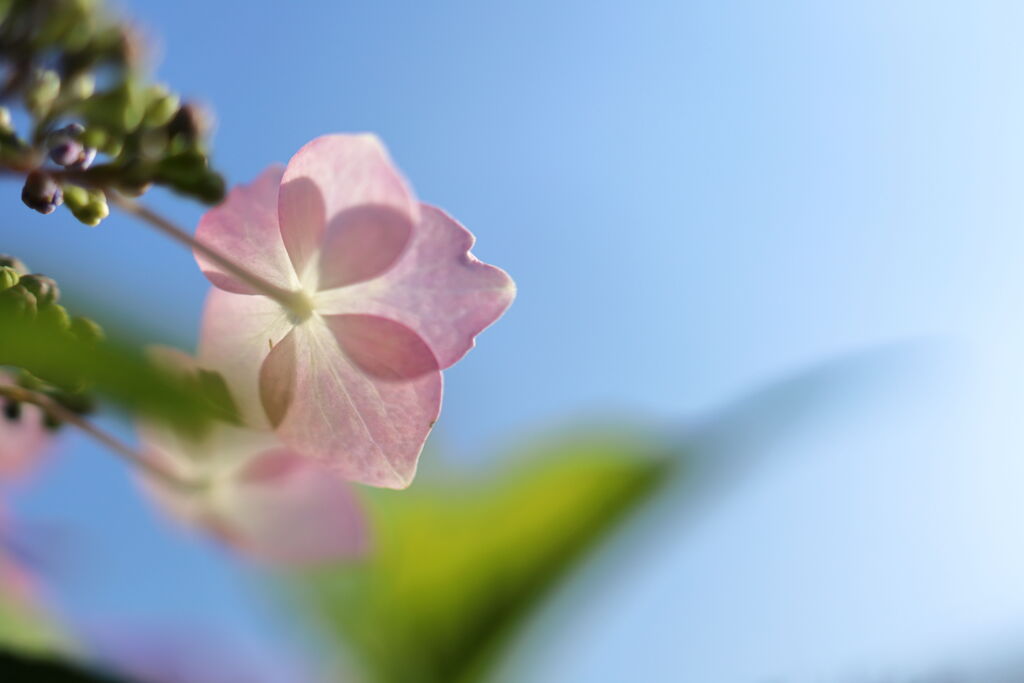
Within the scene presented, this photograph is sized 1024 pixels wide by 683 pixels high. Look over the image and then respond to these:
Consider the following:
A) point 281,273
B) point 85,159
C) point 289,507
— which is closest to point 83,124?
point 85,159

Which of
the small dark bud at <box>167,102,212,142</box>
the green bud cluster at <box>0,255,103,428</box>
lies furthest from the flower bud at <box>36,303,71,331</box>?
the small dark bud at <box>167,102,212,142</box>

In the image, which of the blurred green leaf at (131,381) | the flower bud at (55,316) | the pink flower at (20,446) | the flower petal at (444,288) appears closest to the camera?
the blurred green leaf at (131,381)

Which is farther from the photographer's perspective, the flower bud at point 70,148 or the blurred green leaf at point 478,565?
the flower bud at point 70,148

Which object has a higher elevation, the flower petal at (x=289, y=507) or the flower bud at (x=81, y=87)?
the flower bud at (x=81, y=87)

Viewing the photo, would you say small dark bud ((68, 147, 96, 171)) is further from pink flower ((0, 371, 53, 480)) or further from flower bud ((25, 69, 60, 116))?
pink flower ((0, 371, 53, 480))

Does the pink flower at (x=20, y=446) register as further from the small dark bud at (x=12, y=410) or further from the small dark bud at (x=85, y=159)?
the small dark bud at (x=85, y=159)

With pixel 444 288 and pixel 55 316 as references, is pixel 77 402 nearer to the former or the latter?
pixel 55 316

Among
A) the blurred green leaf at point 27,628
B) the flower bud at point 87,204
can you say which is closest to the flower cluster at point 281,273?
the flower bud at point 87,204
